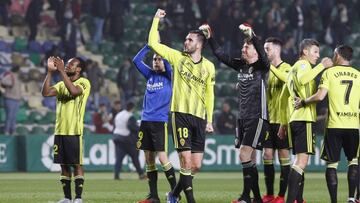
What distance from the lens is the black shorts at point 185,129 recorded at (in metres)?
15.2

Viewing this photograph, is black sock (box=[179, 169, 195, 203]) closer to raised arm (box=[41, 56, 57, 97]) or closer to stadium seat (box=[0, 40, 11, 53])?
raised arm (box=[41, 56, 57, 97])

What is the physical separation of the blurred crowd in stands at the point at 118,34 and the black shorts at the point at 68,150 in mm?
16369

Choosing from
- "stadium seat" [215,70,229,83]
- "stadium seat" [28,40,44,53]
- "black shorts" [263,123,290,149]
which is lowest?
"black shorts" [263,123,290,149]

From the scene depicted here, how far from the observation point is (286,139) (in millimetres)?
17141

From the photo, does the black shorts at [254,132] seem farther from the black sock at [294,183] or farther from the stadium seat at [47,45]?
the stadium seat at [47,45]

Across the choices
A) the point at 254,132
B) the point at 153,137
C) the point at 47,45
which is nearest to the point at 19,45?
the point at 47,45

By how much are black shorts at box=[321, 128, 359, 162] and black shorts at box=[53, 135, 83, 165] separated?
12.3 feet

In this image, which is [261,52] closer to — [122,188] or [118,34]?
[122,188]

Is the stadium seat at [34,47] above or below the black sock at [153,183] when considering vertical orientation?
above

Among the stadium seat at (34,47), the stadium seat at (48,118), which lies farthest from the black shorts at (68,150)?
the stadium seat at (34,47)

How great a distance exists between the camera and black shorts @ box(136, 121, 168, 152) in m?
17.1

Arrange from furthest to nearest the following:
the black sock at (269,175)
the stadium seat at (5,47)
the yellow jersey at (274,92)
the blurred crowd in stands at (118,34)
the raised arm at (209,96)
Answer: the stadium seat at (5,47) → the blurred crowd in stands at (118,34) → the black sock at (269,175) → the yellow jersey at (274,92) → the raised arm at (209,96)

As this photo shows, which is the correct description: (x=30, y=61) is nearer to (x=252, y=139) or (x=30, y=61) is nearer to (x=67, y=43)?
(x=67, y=43)

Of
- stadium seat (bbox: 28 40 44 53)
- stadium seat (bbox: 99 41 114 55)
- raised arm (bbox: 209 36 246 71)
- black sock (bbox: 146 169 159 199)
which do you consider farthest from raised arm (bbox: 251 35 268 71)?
stadium seat (bbox: 99 41 114 55)
